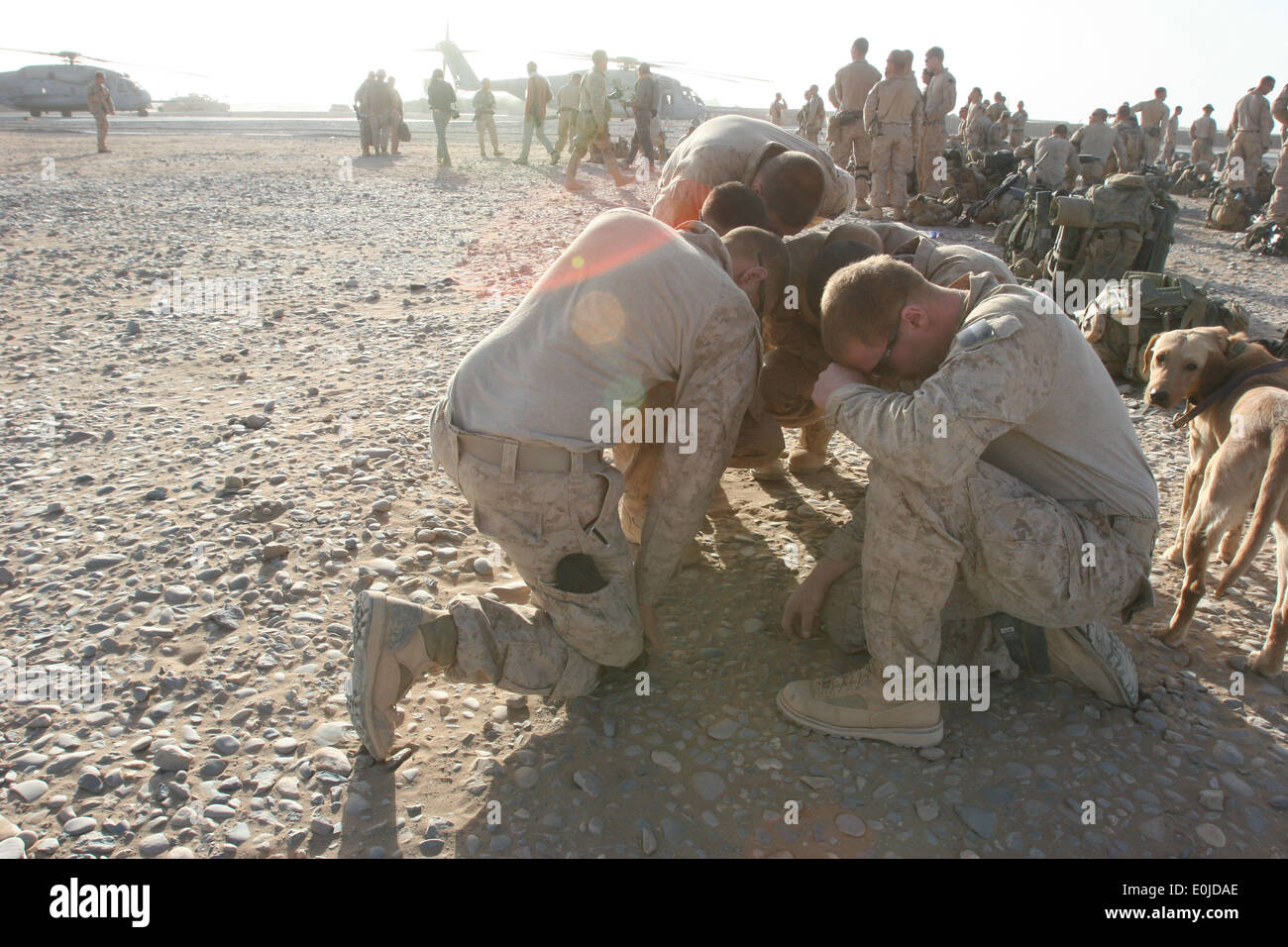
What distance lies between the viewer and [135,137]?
26875mm

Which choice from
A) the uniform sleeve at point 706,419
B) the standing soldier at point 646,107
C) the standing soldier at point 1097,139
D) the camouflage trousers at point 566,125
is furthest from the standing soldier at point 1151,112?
the uniform sleeve at point 706,419

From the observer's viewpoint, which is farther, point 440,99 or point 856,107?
point 440,99

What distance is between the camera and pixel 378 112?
22.6m

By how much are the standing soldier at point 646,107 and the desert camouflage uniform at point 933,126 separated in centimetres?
615

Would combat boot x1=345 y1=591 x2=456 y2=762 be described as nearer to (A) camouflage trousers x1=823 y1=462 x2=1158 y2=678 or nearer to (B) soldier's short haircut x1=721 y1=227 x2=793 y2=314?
(A) camouflage trousers x1=823 y1=462 x2=1158 y2=678

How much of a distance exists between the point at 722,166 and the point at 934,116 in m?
11.6

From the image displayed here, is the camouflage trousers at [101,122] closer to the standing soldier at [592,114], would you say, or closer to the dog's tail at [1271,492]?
the standing soldier at [592,114]

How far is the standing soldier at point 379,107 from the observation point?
21.9 meters

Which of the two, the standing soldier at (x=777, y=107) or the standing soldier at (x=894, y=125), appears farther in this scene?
the standing soldier at (x=777, y=107)

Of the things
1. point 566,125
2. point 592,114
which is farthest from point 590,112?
point 566,125

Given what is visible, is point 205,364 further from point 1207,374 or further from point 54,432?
point 1207,374

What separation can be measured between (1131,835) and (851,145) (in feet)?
45.6

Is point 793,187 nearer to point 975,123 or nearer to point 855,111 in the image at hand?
point 855,111
